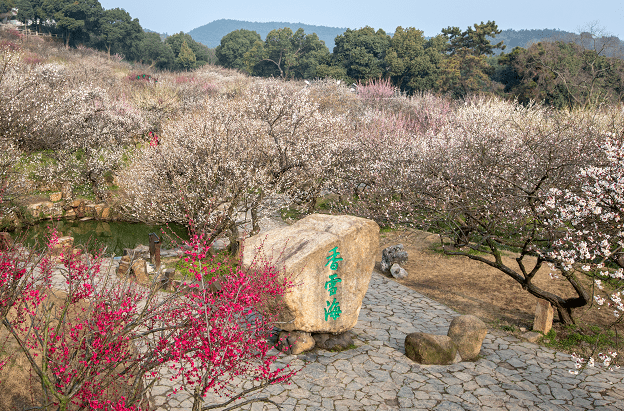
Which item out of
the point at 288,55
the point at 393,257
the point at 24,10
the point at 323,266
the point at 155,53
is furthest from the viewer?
the point at 155,53

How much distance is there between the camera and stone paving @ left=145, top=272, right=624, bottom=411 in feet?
24.4

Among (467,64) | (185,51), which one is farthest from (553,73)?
(185,51)

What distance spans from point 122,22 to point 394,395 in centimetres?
8379

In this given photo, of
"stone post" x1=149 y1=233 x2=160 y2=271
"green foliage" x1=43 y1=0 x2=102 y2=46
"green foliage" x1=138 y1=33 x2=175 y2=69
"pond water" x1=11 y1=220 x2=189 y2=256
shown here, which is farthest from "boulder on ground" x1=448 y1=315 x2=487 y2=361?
"green foliage" x1=43 y1=0 x2=102 y2=46

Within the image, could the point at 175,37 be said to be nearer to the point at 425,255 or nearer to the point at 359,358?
the point at 425,255

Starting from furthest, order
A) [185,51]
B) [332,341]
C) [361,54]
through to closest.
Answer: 1. [185,51]
2. [361,54]
3. [332,341]

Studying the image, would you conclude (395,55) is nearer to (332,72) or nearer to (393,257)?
(332,72)

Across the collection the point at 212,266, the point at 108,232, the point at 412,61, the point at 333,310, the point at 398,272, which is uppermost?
the point at 412,61

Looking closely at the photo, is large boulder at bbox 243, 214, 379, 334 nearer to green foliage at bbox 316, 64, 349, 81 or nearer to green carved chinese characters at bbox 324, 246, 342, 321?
green carved chinese characters at bbox 324, 246, 342, 321

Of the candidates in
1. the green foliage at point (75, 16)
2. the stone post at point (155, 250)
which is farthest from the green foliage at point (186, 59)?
the stone post at point (155, 250)

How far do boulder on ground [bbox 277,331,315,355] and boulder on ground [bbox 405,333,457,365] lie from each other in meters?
2.23

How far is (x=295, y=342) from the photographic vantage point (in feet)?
29.6

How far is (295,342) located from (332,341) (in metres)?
0.89

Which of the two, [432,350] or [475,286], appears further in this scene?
[475,286]
